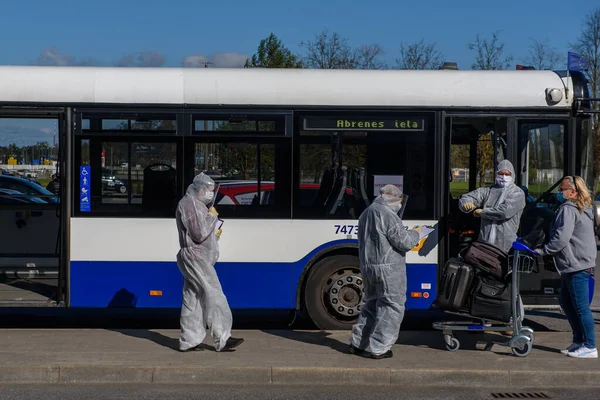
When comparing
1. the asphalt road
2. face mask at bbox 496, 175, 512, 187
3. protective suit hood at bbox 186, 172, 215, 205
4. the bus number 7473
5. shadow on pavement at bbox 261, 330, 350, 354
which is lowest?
the asphalt road

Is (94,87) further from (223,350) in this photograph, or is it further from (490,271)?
(490,271)

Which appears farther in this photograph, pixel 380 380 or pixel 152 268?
pixel 152 268

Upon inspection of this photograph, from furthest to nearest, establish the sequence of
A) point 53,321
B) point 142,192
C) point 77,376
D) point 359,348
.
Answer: point 53,321
point 142,192
point 359,348
point 77,376

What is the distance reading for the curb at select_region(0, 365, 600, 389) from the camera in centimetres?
754

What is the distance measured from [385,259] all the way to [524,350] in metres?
1.67

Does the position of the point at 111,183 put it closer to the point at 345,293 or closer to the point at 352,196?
the point at 352,196

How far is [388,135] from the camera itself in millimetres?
9539

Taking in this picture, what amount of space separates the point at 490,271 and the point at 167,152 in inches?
146

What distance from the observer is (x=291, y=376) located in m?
7.59

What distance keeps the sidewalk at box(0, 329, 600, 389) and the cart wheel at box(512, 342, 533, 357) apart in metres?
0.07

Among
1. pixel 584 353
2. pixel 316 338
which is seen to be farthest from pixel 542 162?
pixel 316 338

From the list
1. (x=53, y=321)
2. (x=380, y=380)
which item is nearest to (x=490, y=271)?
(x=380, y=380)

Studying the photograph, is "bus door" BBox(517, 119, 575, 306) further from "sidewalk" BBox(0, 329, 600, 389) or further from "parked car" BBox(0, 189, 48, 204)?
"parked car" BBox(0, 189, 48, 204)

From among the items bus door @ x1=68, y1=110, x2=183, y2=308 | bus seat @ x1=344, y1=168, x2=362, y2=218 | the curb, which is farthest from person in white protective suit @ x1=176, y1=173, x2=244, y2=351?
bus seat @ x1=344, y1=168, x2=362, y2=218
